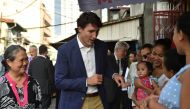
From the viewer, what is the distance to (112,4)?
26.7 ft

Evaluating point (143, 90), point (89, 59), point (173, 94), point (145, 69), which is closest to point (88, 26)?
point (89, 59)

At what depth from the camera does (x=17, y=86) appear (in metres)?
4.78

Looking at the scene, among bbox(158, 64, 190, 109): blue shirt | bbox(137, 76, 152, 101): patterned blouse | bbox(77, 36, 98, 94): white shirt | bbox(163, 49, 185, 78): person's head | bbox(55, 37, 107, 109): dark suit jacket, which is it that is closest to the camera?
bbox(158, 64, 190, 109): blue shirt

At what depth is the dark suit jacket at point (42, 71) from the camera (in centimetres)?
1084

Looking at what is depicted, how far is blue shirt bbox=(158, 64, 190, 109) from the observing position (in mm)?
2955

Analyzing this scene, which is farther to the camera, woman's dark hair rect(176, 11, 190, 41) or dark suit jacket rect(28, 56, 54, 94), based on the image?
dark suit jacket rect(28, 56, 54, 94)

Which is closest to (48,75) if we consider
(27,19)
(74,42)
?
(74,42)

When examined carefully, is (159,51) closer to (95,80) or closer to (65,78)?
(95,80)

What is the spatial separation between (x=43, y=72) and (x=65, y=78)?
19.8 feet

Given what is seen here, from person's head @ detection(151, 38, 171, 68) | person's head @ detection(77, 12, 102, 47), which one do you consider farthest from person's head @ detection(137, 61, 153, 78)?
person's head @ detection(77, 12, 102, 47)

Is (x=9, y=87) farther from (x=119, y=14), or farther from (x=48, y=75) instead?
(x=119, y=14)

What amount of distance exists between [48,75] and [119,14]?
38.1ft

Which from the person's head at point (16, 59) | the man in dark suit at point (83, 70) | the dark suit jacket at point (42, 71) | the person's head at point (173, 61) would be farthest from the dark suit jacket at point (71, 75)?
the dark suit jacket at point (42, 71)

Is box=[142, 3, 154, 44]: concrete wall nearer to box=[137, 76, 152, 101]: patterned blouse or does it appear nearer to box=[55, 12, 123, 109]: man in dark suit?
box=[137, 76, 152, 101]: patterned blouse
